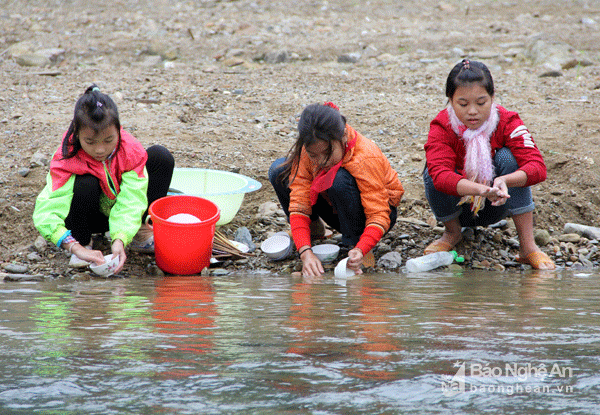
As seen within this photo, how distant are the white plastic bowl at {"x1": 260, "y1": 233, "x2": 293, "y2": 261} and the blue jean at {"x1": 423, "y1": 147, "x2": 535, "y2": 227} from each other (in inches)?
36.6

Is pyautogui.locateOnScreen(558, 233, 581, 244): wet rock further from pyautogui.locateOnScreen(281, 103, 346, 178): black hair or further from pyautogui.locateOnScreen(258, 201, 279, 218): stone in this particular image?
pyautogui.locateOnScreen(258, 201, 279, 218): stone

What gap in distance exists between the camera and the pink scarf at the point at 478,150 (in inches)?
135

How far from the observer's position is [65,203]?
3523 mm

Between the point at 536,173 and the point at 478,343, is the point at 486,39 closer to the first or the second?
the point at 536,173

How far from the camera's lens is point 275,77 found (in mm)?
7305

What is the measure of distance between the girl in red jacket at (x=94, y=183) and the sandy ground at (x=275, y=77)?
0.49m

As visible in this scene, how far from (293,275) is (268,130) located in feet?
7.68

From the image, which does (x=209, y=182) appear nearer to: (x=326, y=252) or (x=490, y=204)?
(x=326, y=252)

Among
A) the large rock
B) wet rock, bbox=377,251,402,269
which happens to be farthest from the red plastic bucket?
the large rock

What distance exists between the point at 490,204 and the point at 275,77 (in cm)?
415

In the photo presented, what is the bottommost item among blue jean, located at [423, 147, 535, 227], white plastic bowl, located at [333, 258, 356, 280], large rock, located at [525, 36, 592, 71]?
white plastic bowl, located at [333, 258, 356, 280]

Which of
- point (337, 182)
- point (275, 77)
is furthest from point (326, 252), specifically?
point (275, 77)

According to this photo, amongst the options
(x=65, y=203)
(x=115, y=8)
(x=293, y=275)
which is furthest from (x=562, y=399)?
(x=115, y=8)

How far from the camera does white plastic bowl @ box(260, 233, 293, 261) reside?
12.9ft
